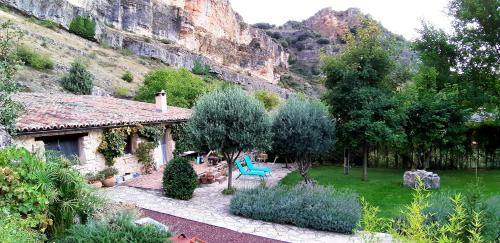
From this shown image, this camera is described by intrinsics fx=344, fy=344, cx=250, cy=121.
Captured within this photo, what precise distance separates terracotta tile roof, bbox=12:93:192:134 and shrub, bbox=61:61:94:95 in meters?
14.2

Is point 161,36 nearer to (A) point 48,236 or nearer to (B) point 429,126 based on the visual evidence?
(B) point 429,126

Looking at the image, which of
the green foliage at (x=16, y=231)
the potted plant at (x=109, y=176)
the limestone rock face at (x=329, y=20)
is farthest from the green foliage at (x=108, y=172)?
the limestone rock face at (x=329, y=20)

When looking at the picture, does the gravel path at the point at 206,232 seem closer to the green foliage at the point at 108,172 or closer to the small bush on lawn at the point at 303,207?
the small bush on lawn at the point at 303,207

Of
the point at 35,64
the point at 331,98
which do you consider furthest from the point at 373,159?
the point at 35,64

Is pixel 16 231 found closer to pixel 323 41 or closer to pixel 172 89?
pixel 172 89

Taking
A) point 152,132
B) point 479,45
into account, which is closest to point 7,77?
point 152,132

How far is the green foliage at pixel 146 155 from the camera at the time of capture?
547 inches

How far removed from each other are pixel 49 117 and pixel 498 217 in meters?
12.1

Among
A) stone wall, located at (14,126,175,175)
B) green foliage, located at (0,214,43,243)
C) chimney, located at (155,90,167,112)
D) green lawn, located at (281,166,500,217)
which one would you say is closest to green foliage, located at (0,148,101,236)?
green foliage, located at (0,214,43,243)

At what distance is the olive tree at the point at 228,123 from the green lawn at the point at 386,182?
10.9 feet

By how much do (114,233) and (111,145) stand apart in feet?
24.9

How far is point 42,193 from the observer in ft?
16.9

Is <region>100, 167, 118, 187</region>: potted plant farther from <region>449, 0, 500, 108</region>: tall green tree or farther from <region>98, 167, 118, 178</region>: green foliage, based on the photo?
<region>449, 0, 500, 108</region>: tall green tree

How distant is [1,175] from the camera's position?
481cm
